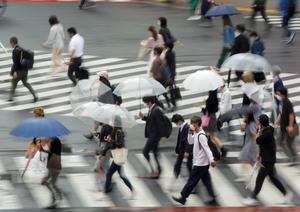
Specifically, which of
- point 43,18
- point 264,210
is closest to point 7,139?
point 264,210

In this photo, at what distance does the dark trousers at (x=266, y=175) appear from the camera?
17.0 metres

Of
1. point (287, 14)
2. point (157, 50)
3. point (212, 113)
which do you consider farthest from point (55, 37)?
point (212, 113)

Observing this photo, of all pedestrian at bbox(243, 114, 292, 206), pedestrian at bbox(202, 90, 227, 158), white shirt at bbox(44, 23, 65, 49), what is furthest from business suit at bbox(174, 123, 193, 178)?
white shirt at bbox(44, 23, 65, 49)

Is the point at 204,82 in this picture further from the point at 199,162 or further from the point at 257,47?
the point at 257,47

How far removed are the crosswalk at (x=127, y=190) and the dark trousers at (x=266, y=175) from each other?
0.36 metres

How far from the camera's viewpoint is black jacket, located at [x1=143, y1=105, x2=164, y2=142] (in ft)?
60.1

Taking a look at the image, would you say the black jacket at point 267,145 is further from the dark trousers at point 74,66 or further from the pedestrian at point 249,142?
the dark trousers at point 74,66

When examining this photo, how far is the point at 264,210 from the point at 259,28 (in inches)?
633

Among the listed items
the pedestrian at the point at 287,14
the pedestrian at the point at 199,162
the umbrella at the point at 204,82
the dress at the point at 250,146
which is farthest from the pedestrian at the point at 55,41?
the pedestrian at the point at 199,162

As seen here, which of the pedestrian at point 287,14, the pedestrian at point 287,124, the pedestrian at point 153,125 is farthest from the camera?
the pedestrian at point 287,14

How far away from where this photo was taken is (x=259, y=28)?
3262cm

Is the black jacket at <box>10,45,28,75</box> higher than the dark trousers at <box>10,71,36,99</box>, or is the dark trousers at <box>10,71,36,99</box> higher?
the black jacket at <box>10,45,28,75</box>

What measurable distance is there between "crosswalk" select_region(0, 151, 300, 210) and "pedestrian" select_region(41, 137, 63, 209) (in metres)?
0.21

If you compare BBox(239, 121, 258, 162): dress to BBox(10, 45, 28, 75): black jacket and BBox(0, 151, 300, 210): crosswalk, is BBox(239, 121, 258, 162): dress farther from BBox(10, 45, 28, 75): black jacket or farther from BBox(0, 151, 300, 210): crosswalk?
BBox(10, 45, 28, 75): black jacket
